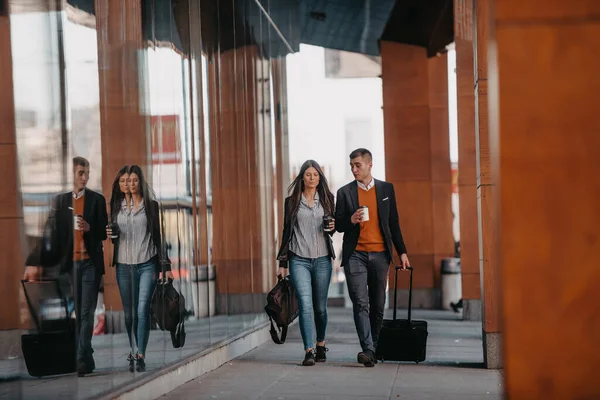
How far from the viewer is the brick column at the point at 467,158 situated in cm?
1786

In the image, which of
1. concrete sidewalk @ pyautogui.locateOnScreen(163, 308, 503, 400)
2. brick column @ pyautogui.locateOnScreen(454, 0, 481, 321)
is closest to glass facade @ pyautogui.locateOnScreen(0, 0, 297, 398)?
concrete sidewalk @ pyautogui.locateOnScreen(163, 308, 503, 400)

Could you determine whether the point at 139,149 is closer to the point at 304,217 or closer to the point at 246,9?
the point at 304,217

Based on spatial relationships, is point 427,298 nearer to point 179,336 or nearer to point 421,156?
point 421,156

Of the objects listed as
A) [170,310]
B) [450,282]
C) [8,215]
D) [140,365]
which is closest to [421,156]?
[450,282]

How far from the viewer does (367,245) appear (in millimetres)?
10375

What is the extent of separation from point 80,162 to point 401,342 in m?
4.61

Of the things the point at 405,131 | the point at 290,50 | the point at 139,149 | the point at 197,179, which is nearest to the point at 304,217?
the point at 197,179

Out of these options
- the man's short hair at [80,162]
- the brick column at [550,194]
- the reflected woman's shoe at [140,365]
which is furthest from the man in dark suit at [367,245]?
the brick column at [550,194]

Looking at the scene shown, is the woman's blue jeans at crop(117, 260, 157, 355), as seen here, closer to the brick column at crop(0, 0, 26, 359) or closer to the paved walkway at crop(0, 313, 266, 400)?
Result: the paved walkway at crop(0, 313, 266, 400)

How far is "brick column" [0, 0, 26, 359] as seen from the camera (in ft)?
17.6

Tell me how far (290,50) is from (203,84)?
704cm

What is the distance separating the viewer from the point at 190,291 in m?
9.84

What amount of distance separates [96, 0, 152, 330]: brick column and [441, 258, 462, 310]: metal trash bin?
47.7ft

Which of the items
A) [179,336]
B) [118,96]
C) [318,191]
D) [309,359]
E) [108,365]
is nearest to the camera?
[108,365]
